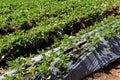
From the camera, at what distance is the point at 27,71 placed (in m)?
6.22

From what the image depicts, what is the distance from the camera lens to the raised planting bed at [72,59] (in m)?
6.12

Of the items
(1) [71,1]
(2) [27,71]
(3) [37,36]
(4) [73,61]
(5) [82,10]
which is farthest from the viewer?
(1) [71,1]

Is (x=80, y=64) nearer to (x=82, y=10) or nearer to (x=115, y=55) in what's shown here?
(x=115, y=55)

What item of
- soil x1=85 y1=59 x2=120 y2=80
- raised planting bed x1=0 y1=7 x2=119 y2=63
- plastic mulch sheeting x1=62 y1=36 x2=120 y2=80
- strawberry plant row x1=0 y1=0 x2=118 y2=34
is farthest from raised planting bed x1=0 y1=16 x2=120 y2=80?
strawberry plant row x1=0 y1=0 x2=118 y2=34

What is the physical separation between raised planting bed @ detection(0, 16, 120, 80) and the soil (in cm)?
12

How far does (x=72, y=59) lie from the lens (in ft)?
22.1

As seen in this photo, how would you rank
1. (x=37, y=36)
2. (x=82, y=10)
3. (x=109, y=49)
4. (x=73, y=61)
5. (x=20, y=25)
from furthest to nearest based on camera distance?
1. (x=82, y=10)
2. (x=20, y=25)
3. (x=37, y=36)
4. (x=109, y=49)
5. (x=73, y=61)

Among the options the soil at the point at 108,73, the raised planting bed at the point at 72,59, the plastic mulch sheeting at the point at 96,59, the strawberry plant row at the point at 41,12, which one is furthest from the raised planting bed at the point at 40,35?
the soil at the point at 108,73

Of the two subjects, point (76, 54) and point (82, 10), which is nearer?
point (76, 54)

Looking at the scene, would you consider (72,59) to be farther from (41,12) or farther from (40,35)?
(41,12)

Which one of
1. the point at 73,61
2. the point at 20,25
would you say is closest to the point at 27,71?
the point at 73,61

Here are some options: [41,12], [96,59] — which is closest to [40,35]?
[96,59]

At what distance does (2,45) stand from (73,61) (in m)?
2.24

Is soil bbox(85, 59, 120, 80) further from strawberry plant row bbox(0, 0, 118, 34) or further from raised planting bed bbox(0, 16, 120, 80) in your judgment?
strawberry plant row bbox(0, 0, 118, 34)
